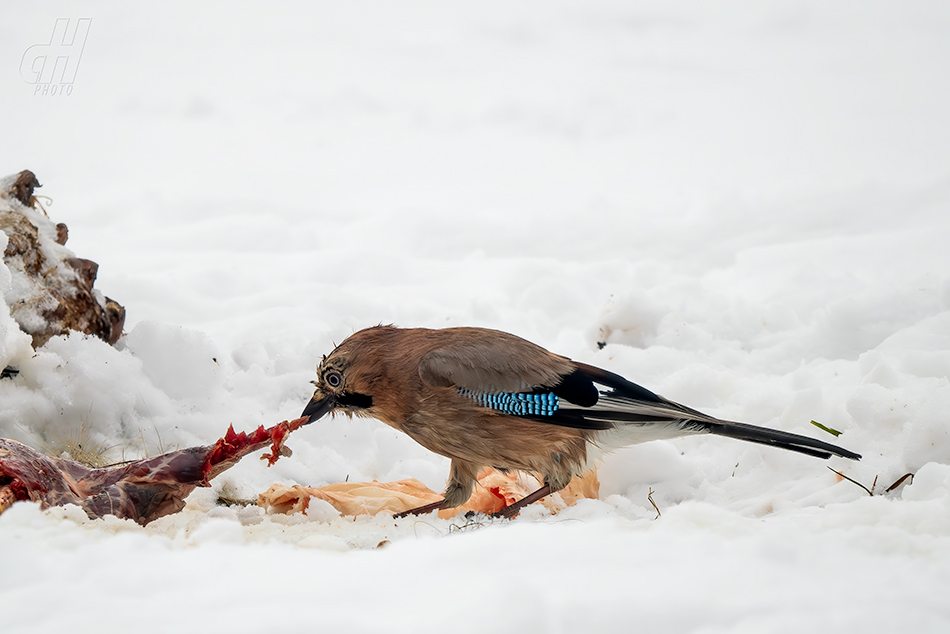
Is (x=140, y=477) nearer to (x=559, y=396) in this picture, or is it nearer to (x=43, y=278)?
(x=559, y=396)

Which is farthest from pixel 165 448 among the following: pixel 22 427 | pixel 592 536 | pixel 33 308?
pixel 592 536

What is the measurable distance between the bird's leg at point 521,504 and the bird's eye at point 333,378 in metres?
0.79

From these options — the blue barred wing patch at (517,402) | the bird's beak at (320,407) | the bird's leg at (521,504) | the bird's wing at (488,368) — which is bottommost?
the bird's leg at (521,504)

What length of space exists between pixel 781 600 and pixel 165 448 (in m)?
3.15

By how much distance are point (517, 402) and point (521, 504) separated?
0.44 m

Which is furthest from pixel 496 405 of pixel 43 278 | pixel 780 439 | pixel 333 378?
pixel 43 278

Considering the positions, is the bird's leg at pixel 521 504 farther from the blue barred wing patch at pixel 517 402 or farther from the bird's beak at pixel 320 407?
the bird's beak at pixel 320 407

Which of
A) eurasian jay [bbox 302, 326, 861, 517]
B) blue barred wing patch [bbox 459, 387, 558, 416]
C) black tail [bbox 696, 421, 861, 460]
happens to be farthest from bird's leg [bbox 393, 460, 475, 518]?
black tail [bbox 696, 421, 861, 460]

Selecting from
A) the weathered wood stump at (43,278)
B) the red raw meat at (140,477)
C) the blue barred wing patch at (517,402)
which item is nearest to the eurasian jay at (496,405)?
the blue barred wing patch at (517,402)

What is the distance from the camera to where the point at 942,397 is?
9.93 feet

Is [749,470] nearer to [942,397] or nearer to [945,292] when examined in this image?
[942,397]

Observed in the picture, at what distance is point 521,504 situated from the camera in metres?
3.26

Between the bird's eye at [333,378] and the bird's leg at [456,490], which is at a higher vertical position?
the bird's eye at [333,378]

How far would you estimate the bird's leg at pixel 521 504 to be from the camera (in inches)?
127
